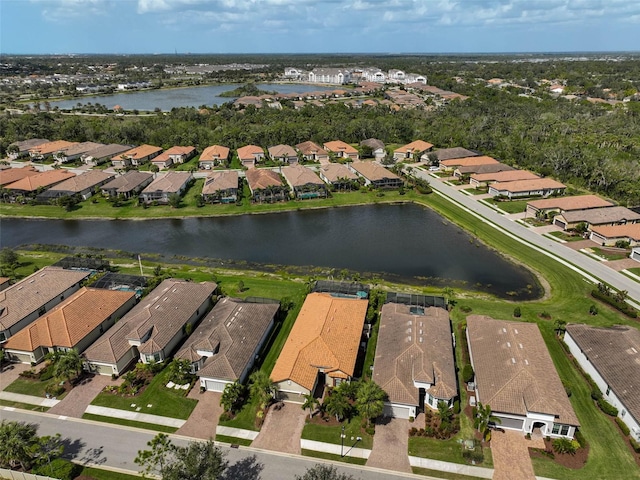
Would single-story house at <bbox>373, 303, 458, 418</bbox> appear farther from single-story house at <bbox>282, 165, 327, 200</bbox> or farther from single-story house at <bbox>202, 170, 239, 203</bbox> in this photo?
single-story house at <bbox>202, 170, 239, 203</bbox>

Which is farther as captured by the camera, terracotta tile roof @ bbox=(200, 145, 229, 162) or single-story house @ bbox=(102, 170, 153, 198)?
terracotta tile roof @ bbox=(200, 145, 229, 162)

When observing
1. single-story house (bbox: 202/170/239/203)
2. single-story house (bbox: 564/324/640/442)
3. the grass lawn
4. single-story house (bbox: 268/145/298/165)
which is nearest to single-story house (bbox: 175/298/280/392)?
the grass lawn

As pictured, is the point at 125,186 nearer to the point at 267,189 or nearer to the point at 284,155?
the point at 267,189

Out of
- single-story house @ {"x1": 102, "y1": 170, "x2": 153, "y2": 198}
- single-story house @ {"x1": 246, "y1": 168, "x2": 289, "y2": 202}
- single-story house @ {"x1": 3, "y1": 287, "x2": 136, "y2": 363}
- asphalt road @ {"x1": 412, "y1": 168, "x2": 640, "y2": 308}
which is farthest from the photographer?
single-story house @ {"x1": 102, "y1": 170, "x2": 153, "y2": 198}

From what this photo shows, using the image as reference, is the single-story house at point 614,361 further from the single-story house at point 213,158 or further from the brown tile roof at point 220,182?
the single-story house at point 213,158

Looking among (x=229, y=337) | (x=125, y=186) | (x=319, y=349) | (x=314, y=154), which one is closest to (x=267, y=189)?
(x=125, y=186)


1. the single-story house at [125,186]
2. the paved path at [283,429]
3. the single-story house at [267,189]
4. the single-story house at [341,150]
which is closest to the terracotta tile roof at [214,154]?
the single-story house at [125,186]
